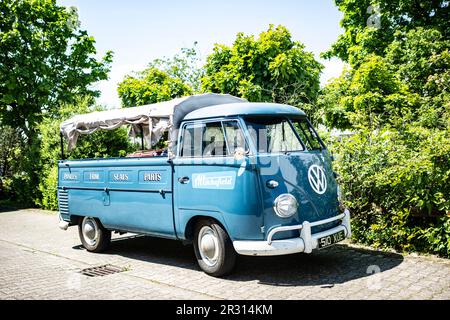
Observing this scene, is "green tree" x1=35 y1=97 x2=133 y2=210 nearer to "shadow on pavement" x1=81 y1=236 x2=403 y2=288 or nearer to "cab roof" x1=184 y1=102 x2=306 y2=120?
"shadow on pavement" x1=81 y1=236 x2=403 y2=288

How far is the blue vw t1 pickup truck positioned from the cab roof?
16 millimetres

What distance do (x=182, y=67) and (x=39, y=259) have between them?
22.6m

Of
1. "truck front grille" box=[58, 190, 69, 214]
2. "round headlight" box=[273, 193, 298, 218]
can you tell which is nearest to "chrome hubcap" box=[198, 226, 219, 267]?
"round headlight" box=[273, 193, 298, 218]

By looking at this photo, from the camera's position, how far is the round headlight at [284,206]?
215 inches

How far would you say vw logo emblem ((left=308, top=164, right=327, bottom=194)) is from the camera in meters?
5.83

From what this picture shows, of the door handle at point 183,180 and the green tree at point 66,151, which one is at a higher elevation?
the green tree at point 66,151

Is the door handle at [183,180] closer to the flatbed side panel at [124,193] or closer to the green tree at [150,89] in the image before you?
the flatbed side panel at [124,193]

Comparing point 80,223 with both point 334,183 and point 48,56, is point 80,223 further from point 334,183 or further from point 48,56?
point 48,56

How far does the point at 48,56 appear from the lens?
899 inches

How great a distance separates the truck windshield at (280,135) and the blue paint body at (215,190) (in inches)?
4.6

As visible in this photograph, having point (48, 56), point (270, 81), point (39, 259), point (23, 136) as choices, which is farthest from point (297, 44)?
point (23, 136)

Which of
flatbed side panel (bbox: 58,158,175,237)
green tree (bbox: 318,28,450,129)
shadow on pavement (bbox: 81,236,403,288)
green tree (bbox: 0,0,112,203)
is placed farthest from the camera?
green tree (bbox: 0,0,112,203)

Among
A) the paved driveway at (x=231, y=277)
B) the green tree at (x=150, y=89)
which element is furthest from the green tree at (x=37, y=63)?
the paved driveway at (x=231, y=277)
